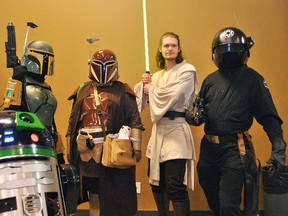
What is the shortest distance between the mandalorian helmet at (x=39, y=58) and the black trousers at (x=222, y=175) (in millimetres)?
1272

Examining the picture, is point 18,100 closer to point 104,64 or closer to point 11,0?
point 104,64

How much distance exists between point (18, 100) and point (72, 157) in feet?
2.71

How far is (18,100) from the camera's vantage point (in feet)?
5.88

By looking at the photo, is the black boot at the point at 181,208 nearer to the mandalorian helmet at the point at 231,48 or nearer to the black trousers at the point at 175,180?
the black trousers at the point at 175,180

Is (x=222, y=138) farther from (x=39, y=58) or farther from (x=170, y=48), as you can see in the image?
(x=39, y=58)

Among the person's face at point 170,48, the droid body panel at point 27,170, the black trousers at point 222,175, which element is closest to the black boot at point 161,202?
the black trousers at point 222,175

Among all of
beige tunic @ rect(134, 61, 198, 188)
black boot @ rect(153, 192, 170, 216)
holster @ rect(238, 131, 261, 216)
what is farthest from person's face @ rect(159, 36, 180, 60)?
black boot @ rect(153, 192, 170, 216)

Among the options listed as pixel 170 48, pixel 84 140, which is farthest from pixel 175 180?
pixel 170 48

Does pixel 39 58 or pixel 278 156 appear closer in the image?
pixel 278 156

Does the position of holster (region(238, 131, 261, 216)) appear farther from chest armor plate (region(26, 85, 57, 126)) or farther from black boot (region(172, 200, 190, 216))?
chest armor plate (region(26, 85, 57, 126))

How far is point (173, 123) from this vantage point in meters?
2.75

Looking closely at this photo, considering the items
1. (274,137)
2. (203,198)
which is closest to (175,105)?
(274,137)

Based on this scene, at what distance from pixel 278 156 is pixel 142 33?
6.79 ft

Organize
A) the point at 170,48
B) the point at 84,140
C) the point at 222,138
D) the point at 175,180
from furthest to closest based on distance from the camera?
1. the point at 170,48
2. the point at 175,180
3. the point at 84,140
4. the point at 222,138
